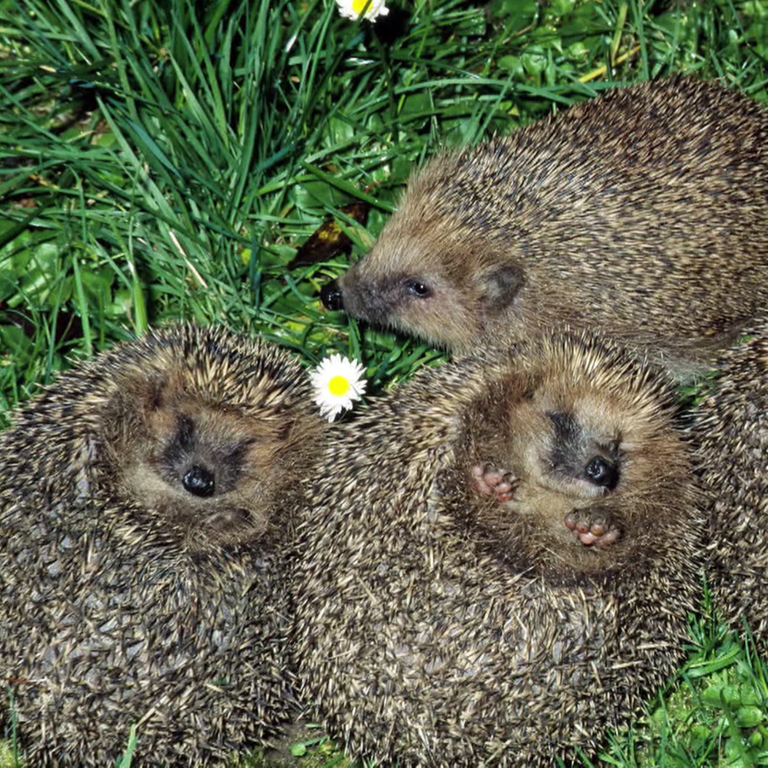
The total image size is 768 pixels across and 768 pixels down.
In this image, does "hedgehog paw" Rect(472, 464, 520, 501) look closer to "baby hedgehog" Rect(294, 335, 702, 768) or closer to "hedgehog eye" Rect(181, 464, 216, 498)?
"baby hedgehog" Rect(294, 335, 702, 768)

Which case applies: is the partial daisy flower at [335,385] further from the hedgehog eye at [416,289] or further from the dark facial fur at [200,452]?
the hedgehog eye at [416,289]

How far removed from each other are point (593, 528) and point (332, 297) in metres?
1.92

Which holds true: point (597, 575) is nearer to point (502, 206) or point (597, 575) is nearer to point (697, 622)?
point (697, 622)

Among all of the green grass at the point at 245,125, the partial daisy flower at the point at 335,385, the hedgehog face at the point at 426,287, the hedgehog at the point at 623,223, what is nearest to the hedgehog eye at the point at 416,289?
the hedgehog face at the point at 426,287

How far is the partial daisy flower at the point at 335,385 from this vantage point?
5324 millimetres

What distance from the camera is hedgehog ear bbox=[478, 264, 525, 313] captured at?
570 centimetres

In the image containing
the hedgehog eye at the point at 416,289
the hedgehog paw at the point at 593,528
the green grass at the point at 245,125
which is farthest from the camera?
the hedgehog eye at the point at 416,289

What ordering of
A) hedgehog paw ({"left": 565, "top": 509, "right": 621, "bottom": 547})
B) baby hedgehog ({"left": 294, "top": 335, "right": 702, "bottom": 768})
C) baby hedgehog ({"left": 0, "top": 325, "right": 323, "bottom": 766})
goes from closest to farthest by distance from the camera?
baby hedgehog ({"left": 294, "top": 335, "right": 702, "bottom": 768}) < baby hedgehog ({"left": 0, "top": 325, "right": 323, "bottom": 766}) < hedgehog paw ({"left": 565, "top": 509, "right": 621, "bottom": 547})

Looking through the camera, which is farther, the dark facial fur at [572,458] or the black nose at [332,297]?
the black nose at [332,297]

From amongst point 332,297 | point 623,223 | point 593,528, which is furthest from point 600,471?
point 332,297

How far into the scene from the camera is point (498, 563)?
4469mm

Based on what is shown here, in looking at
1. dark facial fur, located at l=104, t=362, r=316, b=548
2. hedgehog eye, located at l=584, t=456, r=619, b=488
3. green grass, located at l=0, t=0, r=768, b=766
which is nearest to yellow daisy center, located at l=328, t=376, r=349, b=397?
dark facial fur, located at l=104, t=362, r=316, b=548

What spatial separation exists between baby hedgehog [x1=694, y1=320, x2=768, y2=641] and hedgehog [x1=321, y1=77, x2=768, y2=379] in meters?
0.61

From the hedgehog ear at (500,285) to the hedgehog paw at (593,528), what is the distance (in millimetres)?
1368
